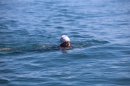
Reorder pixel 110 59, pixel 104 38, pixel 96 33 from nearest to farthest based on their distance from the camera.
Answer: pixel 110 59
pixel 104 38
pixel 96 33

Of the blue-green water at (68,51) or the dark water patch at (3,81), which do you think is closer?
the dark water patch at (3,81)

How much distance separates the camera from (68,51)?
12.1 metres

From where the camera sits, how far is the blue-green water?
9211 millimetres

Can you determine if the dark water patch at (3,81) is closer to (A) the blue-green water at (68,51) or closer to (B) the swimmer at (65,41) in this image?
(A) the blue-green water at (68,51)

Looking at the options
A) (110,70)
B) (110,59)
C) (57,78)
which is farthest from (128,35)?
(57,78)

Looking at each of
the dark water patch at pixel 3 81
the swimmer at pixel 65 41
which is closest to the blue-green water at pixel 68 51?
the dark water patch at pixel 3 81

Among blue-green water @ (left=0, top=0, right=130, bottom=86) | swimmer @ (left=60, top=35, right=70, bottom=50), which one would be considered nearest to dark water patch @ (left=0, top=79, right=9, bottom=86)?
blue-green water @ (left=0, top=0, right=130, bottom=86)

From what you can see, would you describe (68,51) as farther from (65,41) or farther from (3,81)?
(3,81)

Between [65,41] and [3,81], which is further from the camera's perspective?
[65,41]

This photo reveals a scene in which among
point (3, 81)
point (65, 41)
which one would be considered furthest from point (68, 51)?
point (3, 81)

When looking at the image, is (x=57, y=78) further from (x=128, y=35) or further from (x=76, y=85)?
(x=128, y=35)

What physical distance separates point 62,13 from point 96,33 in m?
8.48

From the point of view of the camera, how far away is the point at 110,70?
9.82m

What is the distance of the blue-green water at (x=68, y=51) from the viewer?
9.21 metres
